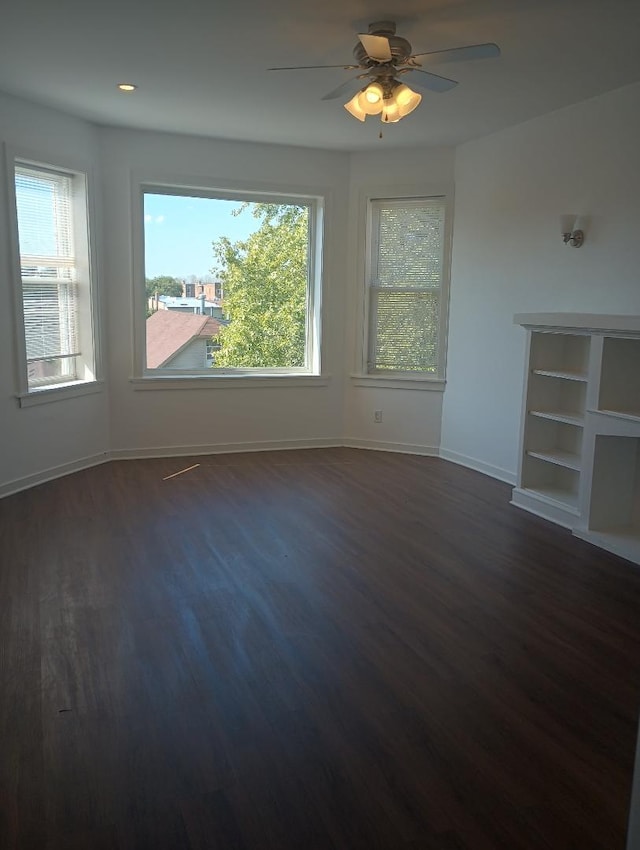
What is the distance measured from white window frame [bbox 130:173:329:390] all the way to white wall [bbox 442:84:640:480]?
126 cm

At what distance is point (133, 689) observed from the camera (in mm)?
2475

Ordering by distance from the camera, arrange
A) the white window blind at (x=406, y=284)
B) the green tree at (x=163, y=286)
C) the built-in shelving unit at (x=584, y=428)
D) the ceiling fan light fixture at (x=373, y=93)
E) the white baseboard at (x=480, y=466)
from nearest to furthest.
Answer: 1. the ceiling fan light fixture at (x=373, y=93)
2. the built-in shelving unit at (x=584, y=428)
3. the white baseboard at (x=480, y=466)
4. the green tree at (x=163, y=286)
5. the white window blind at (x=406, y=284)

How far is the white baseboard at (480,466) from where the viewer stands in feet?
17.7

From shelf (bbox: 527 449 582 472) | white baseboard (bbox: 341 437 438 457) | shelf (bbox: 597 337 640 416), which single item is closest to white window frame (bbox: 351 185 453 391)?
white baseboard (bbox: 341 437 438 457)

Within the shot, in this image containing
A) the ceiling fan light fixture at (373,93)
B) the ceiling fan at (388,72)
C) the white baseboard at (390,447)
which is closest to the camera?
the ceiling fan at (388,72)

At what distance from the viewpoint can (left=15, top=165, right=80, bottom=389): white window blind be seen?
4.96 metres

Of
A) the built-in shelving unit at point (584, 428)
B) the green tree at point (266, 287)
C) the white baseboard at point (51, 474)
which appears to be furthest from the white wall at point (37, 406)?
the built-in shelving unit at point (584, 428)

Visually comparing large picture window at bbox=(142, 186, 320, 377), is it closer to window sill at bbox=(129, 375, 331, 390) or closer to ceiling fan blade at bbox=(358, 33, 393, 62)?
window sill at bbox=(129, 375, 331, 390)

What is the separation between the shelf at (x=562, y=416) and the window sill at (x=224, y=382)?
7.77 ft

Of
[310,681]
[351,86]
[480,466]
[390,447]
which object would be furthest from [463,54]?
[390,447]

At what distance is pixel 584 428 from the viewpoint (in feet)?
13.3

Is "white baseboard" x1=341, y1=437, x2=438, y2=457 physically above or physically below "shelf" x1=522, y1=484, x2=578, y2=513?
below

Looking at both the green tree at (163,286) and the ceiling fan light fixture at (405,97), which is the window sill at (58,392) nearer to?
the green tree at (163,286)

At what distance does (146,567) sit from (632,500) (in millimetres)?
2899
